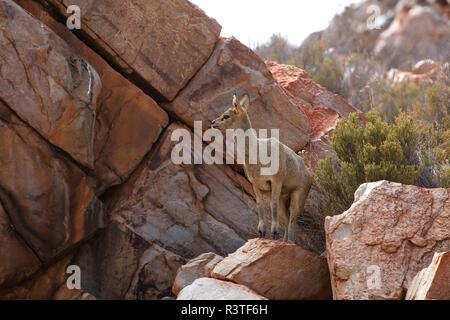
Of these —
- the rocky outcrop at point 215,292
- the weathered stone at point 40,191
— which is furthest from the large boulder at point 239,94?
the rocky outcrop at point 215,292

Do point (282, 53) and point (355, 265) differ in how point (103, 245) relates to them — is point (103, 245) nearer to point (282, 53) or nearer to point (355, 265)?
point (355, 265)

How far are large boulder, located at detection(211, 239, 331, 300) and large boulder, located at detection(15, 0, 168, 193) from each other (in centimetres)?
257

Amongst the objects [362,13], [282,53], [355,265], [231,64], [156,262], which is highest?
[362,13]

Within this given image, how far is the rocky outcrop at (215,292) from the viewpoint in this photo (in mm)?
5656

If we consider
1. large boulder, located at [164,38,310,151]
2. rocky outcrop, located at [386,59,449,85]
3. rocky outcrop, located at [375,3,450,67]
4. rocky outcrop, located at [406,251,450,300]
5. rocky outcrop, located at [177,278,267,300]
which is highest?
rocky outcrop, located at [375,3,450,67]

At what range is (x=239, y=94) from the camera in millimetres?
8984

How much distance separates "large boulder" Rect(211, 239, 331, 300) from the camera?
644cm

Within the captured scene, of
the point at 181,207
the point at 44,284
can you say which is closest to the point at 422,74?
the point at 181,207

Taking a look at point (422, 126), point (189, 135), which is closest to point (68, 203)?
point (189, 135)

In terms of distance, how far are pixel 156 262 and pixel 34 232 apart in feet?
5.76

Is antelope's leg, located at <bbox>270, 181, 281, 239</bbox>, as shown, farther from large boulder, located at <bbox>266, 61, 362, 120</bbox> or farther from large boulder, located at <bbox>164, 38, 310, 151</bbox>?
large boulder, located at <bbox>266, 61, 362, 120</bbox>

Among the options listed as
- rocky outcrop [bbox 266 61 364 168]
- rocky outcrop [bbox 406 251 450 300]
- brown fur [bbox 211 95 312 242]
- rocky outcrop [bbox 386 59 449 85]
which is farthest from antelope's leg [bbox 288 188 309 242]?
rocky outcrop [bbox 386 59 449 85]

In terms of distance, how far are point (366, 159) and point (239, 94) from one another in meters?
2.30
